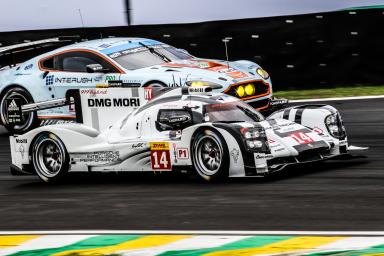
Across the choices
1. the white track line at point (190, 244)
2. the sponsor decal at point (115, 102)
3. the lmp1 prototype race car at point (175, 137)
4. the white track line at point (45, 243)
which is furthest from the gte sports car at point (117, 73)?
the white track line at point (190, 244)

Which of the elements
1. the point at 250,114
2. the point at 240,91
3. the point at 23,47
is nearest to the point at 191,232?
the point at 250,114

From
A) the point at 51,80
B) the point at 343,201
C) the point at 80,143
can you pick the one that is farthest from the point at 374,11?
the point at 343,201

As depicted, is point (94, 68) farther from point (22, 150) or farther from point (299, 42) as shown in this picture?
point (299, 42)

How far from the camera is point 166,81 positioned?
1345 cm

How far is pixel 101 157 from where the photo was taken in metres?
9.85

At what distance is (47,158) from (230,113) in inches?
81.6

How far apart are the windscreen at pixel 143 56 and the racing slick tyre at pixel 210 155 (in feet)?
16.4

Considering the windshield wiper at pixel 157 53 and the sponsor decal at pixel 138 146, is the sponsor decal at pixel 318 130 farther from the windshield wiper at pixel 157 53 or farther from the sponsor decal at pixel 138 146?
the windshield wiper at pixel 157 53

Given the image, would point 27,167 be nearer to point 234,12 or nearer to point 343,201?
point 343,201

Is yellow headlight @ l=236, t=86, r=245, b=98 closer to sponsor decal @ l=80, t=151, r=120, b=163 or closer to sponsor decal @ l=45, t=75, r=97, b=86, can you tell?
sponsor decal @ l=45, t=75, r=97, b=86

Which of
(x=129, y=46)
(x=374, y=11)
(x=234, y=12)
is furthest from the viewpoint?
(x=234, y=12)

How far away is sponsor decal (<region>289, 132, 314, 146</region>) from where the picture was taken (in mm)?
9422

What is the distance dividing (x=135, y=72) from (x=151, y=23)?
12.1 ft

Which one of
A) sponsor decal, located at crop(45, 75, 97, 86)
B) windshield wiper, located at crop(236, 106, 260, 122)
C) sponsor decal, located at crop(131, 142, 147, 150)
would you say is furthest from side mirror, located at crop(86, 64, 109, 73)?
windshield wiper, located at crop(236, 106, 260, 122)
